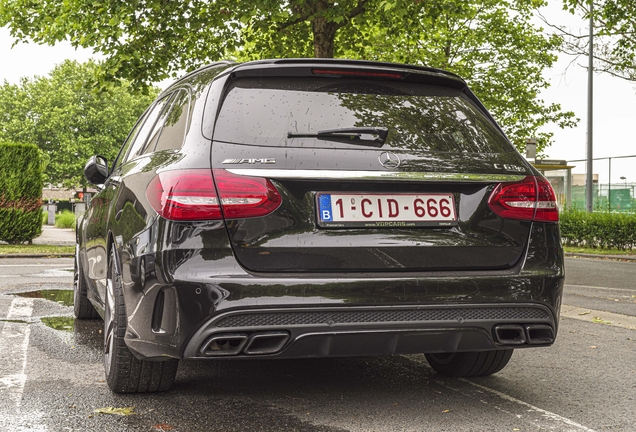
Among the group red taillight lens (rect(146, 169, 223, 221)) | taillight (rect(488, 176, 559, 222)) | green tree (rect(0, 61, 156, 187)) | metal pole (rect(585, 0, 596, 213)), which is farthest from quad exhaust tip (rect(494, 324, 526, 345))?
green tree (rect(0, 61, 156, 187))

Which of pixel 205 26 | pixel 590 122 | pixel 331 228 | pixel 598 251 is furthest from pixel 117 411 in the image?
pixel 590 122

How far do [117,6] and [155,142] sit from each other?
10.8 meters

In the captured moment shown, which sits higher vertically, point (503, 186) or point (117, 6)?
point (117, 6)

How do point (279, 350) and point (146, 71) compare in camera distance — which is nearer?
point (279, 350)

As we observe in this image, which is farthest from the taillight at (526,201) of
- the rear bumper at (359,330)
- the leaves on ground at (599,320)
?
the leaves on ground at (599,320)

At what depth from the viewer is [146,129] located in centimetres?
526

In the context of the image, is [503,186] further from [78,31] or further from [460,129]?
[78,31]

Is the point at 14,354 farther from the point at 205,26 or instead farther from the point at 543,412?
the point at 205,26

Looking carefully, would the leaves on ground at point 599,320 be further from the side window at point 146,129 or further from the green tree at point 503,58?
the green tree at point 503,58

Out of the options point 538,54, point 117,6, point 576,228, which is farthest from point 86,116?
point 117,6

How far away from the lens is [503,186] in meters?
3.96

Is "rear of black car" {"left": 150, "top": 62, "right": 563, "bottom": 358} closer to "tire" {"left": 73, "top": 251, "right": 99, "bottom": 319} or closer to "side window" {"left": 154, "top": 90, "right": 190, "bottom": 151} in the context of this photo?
"side window" {"left": 154, "top": 90, "right": 190, "bottom": 151}

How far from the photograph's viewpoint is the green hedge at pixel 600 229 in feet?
76.2

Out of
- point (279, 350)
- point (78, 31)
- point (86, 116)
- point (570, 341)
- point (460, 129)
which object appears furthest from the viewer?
point (86, 116)
